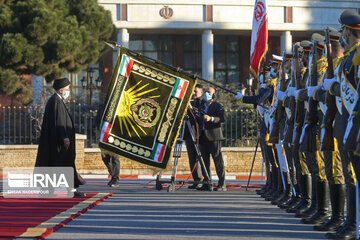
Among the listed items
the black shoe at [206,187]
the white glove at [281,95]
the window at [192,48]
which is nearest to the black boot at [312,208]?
the white glove at [281,95]

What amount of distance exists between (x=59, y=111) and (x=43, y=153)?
27.9 inches

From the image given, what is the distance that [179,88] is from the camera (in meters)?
13.1

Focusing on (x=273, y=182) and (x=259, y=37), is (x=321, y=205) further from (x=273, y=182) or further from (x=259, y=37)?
(x=259, y=37)

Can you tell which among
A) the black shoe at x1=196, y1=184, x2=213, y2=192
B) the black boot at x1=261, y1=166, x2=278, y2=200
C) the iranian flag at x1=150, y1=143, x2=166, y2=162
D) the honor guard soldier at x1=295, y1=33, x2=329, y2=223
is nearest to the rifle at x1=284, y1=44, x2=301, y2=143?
the honor guard soldier at x1=295, y1=33, x2=329, y2=223

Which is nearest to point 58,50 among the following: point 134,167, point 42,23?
point 42,23

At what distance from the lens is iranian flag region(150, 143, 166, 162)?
13.1 metres

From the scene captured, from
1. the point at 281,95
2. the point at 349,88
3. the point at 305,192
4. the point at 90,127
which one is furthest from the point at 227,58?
the point at 349,88

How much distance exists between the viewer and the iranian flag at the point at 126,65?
42.0ft

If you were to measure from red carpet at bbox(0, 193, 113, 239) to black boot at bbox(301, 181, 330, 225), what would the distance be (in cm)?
273

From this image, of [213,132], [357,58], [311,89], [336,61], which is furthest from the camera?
[213,132]

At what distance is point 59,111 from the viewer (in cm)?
1278

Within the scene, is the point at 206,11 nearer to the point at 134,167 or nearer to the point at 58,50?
the point at 58,50

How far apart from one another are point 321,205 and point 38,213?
3.43 meters

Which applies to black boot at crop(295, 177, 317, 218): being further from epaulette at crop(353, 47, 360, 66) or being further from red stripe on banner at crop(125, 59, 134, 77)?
red stripe on banner at crop(125, 59, 134, 77)
